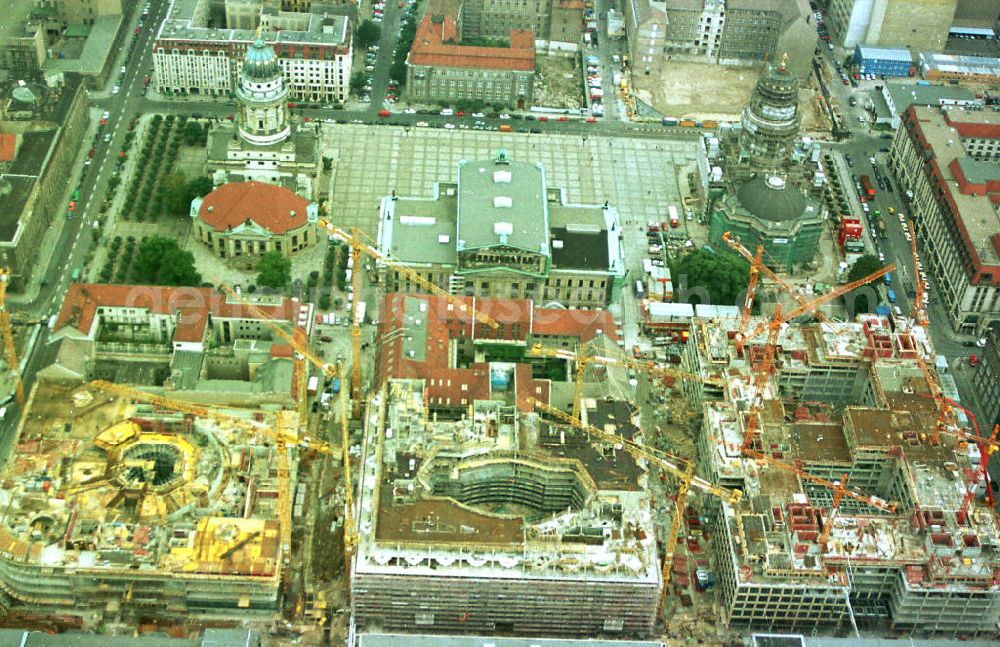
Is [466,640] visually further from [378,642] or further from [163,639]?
[163,639]

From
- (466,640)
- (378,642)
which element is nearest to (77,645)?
(378,642)

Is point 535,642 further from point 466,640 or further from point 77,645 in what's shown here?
point 77,645

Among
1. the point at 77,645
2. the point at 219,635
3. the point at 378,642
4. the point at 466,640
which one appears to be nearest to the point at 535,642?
the point at 466,640

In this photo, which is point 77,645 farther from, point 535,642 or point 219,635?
point 535,642

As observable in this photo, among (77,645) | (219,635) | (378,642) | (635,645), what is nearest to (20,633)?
(77,645)

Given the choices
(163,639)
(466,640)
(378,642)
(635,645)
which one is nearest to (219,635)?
(163,639)

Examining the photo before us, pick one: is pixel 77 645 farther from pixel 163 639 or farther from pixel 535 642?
pixel 535 642
